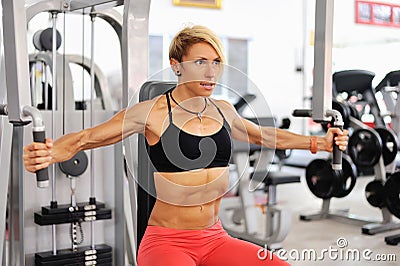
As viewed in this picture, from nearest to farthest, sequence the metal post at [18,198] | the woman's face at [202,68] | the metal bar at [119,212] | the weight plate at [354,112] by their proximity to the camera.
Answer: the woman's face at [202,68], the metal post at [18,198], the metal bar at [119,212], the weight plate at [354,112]

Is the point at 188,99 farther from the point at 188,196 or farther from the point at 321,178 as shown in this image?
the point at 321,178

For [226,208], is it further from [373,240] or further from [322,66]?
[322,66]

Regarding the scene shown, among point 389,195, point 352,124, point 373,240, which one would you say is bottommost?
point 373,240

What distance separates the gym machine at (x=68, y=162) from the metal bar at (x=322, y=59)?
0.82 metres

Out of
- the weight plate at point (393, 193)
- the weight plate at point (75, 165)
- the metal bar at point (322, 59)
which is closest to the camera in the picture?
the metal bar at point (322, 59)

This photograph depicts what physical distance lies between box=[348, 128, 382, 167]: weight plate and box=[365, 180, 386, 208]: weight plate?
0.16m

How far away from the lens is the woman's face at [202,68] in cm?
180

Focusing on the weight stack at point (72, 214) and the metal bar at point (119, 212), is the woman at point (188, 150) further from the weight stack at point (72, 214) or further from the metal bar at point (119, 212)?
the metal bar at point (119, 212)

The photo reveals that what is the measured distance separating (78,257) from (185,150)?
1164 mm

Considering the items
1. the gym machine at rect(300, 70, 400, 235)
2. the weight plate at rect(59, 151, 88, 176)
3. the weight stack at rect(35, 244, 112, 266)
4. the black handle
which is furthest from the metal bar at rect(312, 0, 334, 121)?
the gym machine at rect(300, 70, 400, 235)

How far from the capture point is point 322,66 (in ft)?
5.54

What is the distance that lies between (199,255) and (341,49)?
6004mm

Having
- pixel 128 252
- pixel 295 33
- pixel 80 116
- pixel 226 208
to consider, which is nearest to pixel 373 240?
pixel 226 208

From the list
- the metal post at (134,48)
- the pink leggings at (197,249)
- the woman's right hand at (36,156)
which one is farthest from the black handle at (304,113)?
the woman's right hand at (36,156)
